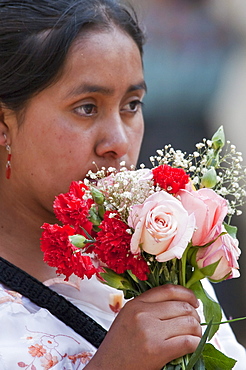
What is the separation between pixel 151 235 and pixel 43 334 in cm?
49

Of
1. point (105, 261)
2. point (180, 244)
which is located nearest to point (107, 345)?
point (105, 261)

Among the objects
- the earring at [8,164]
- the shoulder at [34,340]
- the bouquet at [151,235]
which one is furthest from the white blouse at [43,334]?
the earring at [8,164]

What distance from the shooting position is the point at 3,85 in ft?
6.58

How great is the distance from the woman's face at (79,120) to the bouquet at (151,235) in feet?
1.08

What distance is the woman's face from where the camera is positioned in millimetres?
1906

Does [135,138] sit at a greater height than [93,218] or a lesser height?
greater

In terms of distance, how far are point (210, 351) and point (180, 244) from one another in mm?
338

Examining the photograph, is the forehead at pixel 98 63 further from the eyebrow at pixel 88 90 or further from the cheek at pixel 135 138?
the cheek at pixel 135 138

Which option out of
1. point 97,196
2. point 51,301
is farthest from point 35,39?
point 51,301

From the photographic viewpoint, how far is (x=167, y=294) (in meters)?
1.54

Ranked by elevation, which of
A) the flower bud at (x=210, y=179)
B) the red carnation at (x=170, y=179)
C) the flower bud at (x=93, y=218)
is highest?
the flower bud at (x=210, y=179)

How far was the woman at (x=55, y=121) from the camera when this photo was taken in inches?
73.2

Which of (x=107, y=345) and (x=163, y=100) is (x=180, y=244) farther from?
(x=163, y=100)

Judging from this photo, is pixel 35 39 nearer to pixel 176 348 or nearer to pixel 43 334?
pixel 43 334
